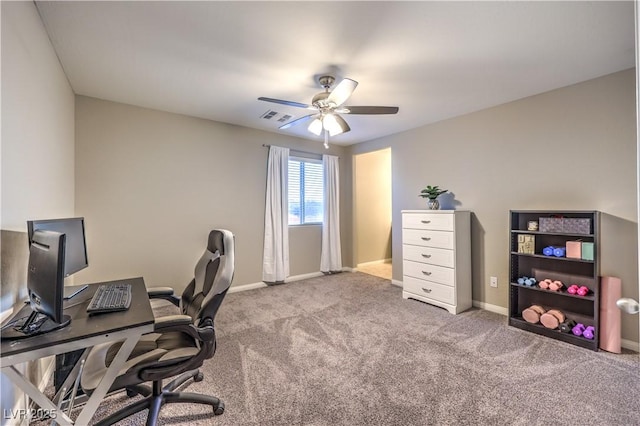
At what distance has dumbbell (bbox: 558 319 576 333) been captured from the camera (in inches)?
99.1

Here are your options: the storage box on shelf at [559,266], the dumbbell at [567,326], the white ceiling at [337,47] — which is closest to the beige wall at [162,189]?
the white ceiling at [337,47]

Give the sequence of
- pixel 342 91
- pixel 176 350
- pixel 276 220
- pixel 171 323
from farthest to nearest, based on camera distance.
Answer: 1. pixel 276 220
2. pixel 342 91
3. pixel 176 350
4. pixel 171 323

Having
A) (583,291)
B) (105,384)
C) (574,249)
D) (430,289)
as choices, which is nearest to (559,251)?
(574,249)

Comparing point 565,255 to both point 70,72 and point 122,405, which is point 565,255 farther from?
point 70,72

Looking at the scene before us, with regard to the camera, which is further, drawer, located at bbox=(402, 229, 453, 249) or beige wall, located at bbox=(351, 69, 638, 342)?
drawer, located at bbox=(402, 229, 453, 249)

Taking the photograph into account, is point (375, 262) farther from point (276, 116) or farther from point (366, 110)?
point (366, 110)

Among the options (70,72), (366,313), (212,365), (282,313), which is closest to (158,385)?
(212,365)

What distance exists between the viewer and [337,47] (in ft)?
6.68

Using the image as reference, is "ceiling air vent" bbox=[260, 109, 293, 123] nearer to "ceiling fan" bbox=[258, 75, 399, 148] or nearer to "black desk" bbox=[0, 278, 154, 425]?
"ceiling fan" bbox=[258, 75, 399, 148]

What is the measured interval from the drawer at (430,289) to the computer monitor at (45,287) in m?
3.31

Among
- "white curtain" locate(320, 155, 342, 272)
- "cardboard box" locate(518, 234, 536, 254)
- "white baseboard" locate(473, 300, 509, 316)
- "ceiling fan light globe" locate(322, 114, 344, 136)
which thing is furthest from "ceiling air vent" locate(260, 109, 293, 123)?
A: "white baseboard" locate(473, 300, 509, 316)

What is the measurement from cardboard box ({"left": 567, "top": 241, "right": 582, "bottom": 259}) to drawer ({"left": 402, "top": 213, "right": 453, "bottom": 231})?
1019mm

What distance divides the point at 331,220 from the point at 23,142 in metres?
3.91

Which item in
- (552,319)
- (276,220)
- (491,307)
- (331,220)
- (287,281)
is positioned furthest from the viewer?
(331,220)
